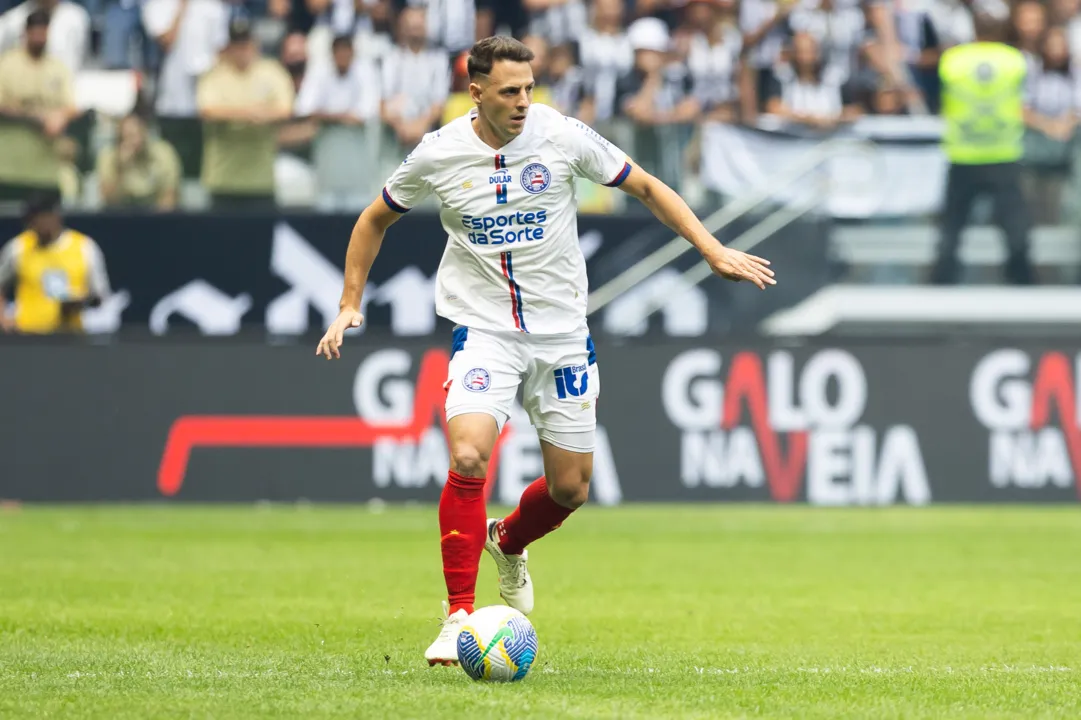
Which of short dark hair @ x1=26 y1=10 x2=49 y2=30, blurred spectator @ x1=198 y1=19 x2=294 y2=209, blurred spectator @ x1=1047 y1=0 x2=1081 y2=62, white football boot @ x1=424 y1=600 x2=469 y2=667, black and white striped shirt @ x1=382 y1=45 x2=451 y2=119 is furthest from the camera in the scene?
blurred spectator @ x1=1047 y1=0 x2=1081 y2=62

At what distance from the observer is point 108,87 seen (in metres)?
17.5


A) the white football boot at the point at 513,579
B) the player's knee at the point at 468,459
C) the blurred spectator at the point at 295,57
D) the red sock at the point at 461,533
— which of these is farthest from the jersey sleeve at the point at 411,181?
the blurred spectator at the point at 295,57

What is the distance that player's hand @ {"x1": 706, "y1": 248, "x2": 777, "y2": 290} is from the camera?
697 centimetres

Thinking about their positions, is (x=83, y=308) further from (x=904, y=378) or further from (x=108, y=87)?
(x=904, y=378)

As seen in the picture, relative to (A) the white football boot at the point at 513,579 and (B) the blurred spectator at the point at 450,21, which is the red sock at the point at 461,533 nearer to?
(A) the white football boot at the point at 513,579

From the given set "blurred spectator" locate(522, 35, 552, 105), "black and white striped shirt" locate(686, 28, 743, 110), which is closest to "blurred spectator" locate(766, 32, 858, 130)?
"black and white striped shirt" locate(686, 28, 743, 110)

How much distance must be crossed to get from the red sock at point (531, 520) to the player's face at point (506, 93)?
5.23 ft

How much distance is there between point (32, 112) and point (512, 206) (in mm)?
Answer: 10395

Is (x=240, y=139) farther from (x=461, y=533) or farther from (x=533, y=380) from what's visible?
(x=461, y=533)

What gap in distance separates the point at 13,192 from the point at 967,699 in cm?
1233

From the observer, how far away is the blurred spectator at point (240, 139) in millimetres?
16375

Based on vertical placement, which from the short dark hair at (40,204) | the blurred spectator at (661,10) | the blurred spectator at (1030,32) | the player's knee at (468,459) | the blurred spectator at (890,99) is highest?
the blurred spectator at (661,10)

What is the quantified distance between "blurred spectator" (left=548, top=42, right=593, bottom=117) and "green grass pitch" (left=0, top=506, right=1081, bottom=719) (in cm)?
418

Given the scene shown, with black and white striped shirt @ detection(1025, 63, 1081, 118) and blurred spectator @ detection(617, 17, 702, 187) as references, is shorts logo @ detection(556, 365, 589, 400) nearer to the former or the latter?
blurred spectator @ detection(617, 17, 702, 187)
